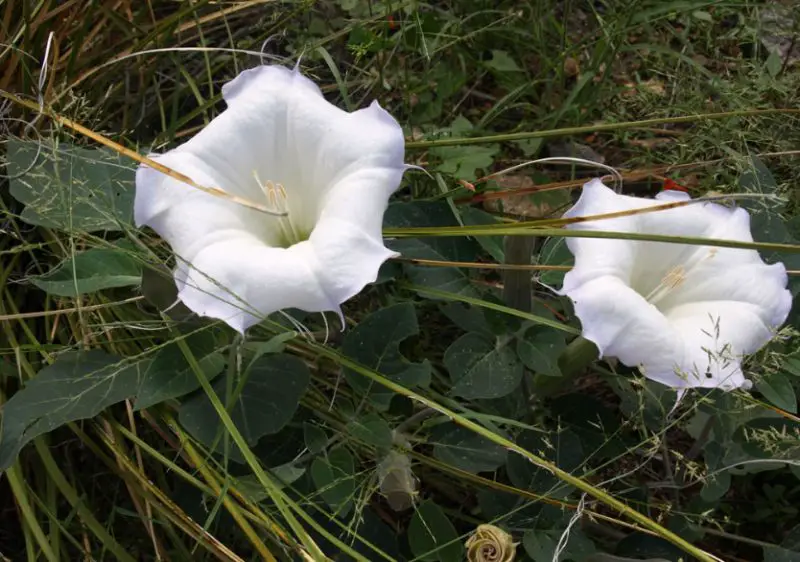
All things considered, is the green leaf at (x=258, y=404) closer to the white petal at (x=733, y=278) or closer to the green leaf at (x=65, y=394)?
the green leaf at (x=65, y=394)

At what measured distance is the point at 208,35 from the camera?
1758 millimetres

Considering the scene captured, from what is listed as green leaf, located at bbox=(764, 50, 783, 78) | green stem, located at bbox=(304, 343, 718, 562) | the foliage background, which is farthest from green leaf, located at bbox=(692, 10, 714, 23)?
green stem, located at bbox=(304, 343, 718, 562)

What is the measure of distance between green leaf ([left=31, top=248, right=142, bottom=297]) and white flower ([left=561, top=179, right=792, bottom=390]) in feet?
1.89

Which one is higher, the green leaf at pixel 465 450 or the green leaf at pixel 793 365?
the green leaf at pixel 793 365

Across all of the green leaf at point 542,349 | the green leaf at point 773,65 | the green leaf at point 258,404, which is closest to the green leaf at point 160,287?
the green leaf at point 258,404

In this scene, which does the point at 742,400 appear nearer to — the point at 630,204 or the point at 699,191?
the point at 630,204

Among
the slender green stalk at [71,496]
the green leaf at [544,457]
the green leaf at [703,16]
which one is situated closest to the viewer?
the green leaf at [544,457]

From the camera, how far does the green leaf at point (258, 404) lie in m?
1.08

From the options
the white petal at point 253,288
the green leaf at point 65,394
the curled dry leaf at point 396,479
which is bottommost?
the curled dry leaf at point 396,479

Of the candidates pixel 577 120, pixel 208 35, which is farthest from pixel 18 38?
pixel 577 120

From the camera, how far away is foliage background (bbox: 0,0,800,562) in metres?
1.10

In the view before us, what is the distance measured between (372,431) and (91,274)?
43 cm

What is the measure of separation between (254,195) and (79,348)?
0.32 meters

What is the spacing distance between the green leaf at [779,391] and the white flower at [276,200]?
0.55 metres
